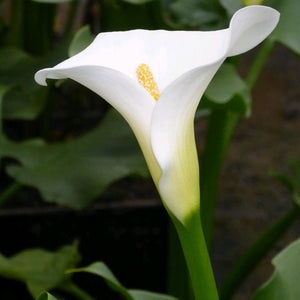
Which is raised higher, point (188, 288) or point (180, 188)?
point (180, 188)

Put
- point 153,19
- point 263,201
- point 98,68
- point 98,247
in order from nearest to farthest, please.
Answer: point 98,68
point 153,19
point 98,247
point 263,201

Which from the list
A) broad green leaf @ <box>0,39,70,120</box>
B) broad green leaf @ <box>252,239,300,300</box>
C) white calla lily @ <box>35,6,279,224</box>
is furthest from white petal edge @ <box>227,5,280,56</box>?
broad green leaf @ <box>0,39,70,120</box>

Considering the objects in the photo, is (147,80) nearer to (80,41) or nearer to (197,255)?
(197,255)

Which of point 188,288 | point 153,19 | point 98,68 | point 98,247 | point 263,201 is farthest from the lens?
point 263,201

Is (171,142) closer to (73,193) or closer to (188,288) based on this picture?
(73,193)

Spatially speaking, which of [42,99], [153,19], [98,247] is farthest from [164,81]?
[98,247]

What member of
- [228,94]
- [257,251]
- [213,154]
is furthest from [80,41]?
[257,251]
